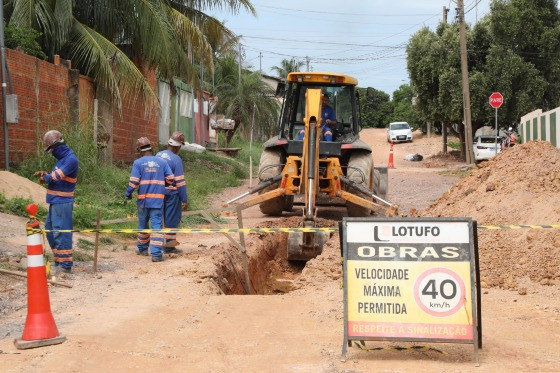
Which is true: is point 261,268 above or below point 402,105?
below

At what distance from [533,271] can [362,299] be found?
4.69m

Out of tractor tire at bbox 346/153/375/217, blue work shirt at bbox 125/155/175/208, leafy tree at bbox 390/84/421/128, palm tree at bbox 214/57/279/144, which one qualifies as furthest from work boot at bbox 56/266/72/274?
leafy tree at bbox 390/84/421/128

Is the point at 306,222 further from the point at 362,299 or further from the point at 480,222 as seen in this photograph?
the point at 362,299

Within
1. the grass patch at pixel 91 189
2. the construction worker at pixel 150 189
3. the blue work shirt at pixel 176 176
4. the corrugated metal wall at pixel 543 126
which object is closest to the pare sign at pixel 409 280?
the construction worker at pixel 150 189

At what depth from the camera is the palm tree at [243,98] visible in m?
46.9

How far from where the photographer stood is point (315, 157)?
42.9 feet

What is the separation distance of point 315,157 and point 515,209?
3.36 meters

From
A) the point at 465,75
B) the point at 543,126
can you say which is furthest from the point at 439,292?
the point at 465,75

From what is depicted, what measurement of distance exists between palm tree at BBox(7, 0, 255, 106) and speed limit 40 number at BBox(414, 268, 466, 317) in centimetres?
1454

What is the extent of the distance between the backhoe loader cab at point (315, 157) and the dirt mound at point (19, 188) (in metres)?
4.11

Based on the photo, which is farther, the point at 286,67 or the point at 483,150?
the point at 286,67

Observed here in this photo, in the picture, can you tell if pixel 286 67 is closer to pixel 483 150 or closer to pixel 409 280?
pixel 483 150

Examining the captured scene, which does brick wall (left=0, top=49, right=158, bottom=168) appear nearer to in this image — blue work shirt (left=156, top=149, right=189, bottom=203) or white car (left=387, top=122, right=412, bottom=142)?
blue work shirt (left=156, top=149, right=189, bottom=203)

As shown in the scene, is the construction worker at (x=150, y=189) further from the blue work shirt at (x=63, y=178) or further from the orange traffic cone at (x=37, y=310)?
the orange traffic cone at (x=37, y=310)
